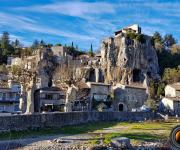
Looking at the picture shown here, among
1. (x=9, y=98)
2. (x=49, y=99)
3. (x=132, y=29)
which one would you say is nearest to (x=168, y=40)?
(x=132, y=29)

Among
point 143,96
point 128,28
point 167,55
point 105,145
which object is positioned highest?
point 128,28

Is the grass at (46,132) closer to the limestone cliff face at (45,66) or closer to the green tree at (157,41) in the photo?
the limestone cliff face at (45,66)

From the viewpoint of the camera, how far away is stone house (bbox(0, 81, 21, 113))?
67.6 m

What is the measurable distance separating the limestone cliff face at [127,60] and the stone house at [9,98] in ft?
96.0

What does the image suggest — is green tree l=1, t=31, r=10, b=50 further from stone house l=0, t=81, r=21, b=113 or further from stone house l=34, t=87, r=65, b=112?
stone house l=34, t=87, r=65, b=112

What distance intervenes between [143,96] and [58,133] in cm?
5159

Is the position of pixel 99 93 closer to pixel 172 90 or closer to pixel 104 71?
pixel 104 71

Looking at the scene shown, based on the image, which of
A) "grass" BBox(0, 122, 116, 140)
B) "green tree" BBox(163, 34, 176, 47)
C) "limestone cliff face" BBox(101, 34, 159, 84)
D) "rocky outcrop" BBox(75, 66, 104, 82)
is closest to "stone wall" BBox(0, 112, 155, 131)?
"grass" BBox(0, 122, 116, 140)

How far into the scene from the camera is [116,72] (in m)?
92.0

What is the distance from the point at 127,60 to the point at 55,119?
55.8 m

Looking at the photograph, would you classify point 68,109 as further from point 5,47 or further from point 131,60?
point 5,47

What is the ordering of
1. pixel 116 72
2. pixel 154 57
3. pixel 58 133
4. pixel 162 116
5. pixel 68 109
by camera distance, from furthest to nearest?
pixel 154 57, pixel 116 72, pixel 162 116, pixel 68 109, pixel 58 133

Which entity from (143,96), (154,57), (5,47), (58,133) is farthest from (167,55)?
(58,133)

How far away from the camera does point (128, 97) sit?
83188 millimetres
